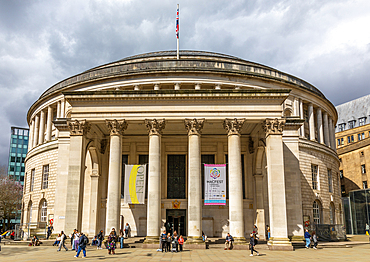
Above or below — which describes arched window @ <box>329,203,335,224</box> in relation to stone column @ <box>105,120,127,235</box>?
below

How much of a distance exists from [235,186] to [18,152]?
11993cm

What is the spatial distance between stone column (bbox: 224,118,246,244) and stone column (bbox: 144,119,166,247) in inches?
239

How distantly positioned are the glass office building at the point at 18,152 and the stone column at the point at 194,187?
115m

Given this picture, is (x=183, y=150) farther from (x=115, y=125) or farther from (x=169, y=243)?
(x=169, y=243)

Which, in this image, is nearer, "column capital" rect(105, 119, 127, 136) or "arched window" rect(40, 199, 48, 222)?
"column capital" rect(105, 119, 127, 136)

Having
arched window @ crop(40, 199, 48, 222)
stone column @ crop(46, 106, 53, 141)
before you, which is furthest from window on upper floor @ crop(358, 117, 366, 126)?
arched window @ crop(40, 199, 48, 222)

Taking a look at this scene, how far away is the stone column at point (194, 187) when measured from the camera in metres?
27.8

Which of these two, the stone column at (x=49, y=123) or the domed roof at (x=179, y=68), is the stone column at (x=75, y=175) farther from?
the stone column at (x=49, y=123)

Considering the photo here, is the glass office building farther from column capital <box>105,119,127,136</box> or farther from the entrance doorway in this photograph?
column capital <box>105,119,127,136</box>

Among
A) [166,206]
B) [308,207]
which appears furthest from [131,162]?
[308,207]

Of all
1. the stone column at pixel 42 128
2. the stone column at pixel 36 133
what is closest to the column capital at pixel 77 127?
the stone column at pixel 42 128

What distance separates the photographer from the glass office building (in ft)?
413

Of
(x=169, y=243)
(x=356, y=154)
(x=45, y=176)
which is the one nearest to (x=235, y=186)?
(x=169, y=243)

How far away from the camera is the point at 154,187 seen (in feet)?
94.5
